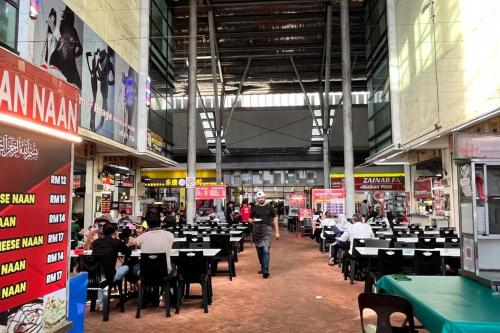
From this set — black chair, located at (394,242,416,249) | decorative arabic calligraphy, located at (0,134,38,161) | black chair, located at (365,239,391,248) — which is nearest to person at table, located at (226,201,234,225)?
black chair, located at (365,239,391,248)

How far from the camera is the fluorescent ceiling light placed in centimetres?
196

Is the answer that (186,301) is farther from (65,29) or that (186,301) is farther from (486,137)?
(65,29)

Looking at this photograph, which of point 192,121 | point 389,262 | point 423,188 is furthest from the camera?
point 192,121

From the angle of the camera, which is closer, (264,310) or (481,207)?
(481,207)

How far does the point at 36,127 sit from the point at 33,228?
0.52 metres

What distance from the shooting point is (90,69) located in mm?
11078

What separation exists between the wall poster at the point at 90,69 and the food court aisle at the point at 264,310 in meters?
4.79

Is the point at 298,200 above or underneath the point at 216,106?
underneath

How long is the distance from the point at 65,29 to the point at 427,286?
9327 mm

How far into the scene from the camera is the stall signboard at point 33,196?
1.96 meters

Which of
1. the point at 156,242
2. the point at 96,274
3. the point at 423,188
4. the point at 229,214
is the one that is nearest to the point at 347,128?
the point at 423,188

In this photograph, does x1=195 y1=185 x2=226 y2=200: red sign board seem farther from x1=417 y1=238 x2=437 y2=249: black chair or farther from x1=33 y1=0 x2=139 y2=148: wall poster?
x1=417 y1=238 x2=437 y2=249: black chair

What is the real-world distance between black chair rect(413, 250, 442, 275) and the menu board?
5.31m

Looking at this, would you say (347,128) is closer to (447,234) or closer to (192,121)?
(192,121)
